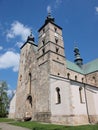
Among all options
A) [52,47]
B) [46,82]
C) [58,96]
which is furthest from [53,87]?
[52,47]

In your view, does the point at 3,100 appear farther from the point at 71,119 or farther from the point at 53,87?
the point at 71,119

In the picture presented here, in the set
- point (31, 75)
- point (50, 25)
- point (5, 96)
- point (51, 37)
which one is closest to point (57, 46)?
point (51, 37)

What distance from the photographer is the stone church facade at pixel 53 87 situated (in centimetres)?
1833

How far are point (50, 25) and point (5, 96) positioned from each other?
85.4 ft

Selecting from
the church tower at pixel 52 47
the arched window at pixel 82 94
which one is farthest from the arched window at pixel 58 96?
the church tower at pixel 52 47

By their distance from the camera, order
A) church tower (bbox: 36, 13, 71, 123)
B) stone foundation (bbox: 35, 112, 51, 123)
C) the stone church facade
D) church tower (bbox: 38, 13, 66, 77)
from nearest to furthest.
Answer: the stone church facade < church tower (bbox: 36, 13, 71, 123) < stone foundation (bbox: 35, 112, 51, 123) < church tower (bbox: 38, 13, 66, 77)

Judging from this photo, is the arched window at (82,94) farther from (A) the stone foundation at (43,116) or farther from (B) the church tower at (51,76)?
(A) the stone foundation at (43,116)

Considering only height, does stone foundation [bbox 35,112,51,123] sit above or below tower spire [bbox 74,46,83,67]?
below

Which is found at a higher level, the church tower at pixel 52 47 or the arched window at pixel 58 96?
the church tower at pixel 52 47

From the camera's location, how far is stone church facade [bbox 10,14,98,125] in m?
18.3

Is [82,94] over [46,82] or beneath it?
beneath

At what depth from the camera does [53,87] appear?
21.5 metres

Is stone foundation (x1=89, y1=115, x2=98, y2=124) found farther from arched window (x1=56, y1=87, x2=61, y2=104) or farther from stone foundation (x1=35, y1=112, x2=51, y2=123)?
stone foundation (x1=35, y1=112, x2=51, y2=123)

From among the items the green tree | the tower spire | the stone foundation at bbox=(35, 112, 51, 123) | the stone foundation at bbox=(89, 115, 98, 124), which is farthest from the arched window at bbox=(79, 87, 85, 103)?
the green tree
